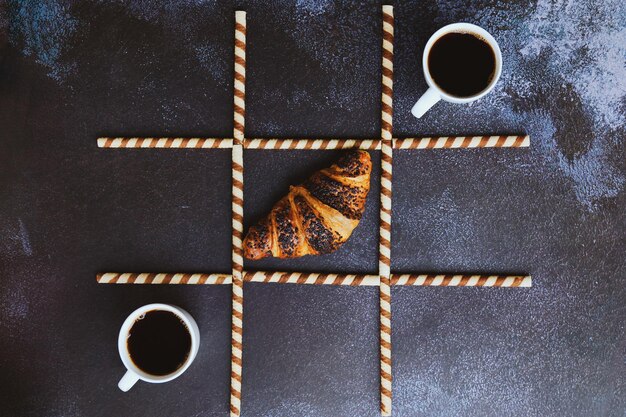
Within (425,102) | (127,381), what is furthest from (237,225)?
(425,102)

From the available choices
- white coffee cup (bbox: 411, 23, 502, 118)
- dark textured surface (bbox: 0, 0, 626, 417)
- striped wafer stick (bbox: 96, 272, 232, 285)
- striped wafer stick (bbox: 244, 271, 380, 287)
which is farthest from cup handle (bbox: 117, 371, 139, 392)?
white coffee cup (bbox: 411, 23, 502, 118)

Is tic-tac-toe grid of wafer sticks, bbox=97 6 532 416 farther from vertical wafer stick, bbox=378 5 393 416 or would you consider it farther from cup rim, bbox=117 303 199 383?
cup rim, bbox=117 303 199 383

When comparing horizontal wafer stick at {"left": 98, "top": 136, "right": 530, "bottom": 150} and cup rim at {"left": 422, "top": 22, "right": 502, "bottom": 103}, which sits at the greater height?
cup rim at {"left": 422, "top": 22, "right": 502, "bottom": 103}

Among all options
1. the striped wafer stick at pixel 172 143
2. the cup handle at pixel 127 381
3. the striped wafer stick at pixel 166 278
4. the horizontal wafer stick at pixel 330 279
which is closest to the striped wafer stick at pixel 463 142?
the horizontal wafer stick at pixel 330 279

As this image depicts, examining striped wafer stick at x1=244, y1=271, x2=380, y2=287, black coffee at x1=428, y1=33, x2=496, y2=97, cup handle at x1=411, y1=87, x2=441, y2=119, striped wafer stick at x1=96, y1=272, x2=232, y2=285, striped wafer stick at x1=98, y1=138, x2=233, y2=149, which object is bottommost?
striped wafer stick at x1=96, y1=272, x2=232, y2=285

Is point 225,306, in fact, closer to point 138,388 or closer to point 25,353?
point 138,388

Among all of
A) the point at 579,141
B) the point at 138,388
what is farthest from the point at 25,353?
the point at 579,141

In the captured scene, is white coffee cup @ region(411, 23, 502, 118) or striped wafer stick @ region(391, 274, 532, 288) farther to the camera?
striped wafer stick @ region(391, 274, 532, 288)
